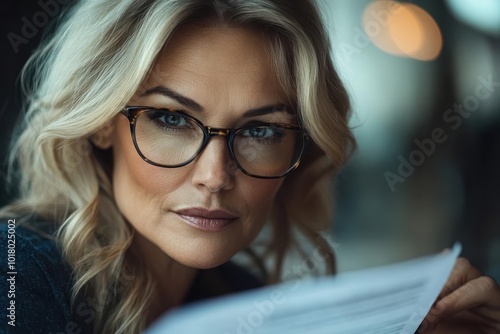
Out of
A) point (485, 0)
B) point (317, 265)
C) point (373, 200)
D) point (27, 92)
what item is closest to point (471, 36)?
point (485, 0)

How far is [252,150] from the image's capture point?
0.94m

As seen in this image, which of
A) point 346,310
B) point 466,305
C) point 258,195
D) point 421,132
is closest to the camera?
point 346,310

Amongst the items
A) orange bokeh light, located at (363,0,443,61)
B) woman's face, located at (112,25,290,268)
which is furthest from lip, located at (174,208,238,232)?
orange bokeh light, located at (363,0,443,61)

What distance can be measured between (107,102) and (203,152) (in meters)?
0.17

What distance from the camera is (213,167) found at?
883 millimetres

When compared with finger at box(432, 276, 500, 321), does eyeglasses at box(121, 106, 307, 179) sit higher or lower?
higher

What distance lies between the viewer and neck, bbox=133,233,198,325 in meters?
1.08

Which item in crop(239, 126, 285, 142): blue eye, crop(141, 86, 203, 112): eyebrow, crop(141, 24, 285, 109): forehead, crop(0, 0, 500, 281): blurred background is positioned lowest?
crop(0, 0, 500, 281): blurred background

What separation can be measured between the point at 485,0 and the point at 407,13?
0.25 metres

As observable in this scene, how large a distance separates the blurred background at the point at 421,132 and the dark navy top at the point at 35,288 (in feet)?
3.54

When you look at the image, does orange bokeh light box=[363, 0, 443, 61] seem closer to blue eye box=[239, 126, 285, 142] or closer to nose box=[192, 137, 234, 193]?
blue eye box=[239, 126, 285, 142]

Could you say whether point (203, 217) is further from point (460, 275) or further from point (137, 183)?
point (460, 275)

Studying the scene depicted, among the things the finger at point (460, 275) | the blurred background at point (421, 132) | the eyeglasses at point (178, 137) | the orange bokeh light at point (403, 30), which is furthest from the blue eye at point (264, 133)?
the orange bokeh light at point (403, 30)

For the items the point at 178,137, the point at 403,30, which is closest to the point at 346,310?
the point at 178,137
